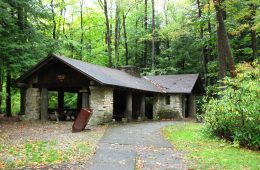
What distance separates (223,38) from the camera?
1393 cm

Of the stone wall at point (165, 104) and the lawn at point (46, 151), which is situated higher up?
the stone wall at point (165, 104)

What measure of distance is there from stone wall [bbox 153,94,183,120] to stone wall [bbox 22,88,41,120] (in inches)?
375

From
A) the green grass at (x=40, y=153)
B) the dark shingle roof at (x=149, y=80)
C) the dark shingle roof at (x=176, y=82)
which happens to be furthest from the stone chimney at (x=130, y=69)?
the green grass at (x=40, y=153)

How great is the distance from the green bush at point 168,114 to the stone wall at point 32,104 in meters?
9.88

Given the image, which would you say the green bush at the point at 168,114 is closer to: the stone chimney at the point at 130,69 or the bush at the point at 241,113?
the stone chimney at the point at 130,69

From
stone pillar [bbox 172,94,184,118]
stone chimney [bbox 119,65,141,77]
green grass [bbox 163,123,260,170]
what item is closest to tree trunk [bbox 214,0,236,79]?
green grass [bbox 163,123,260,170]

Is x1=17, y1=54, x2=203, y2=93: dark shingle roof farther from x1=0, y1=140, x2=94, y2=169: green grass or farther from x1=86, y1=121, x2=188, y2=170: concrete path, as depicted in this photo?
x1=0, y1=140, x2=94, y2=169: green grass

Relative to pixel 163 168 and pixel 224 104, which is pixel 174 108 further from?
pixel 163 168

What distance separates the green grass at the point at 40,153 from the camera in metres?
7.34

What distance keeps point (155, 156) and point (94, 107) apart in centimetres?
863

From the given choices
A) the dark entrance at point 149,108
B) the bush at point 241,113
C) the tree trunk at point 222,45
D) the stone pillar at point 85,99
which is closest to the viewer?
the bush at point 241,113

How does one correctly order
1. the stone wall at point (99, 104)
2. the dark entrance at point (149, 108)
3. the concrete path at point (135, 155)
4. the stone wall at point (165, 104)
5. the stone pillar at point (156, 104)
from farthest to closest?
the dark entrance at point (149, 108)
the stone pillar at point (156, 104)
the stone wall at point (165, 104)
the stone wall at point (99, 104)
the concrete path at point (135, 155)

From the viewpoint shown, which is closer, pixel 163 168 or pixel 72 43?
pixel 163 168

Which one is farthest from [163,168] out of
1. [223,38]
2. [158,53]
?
[158,53]
